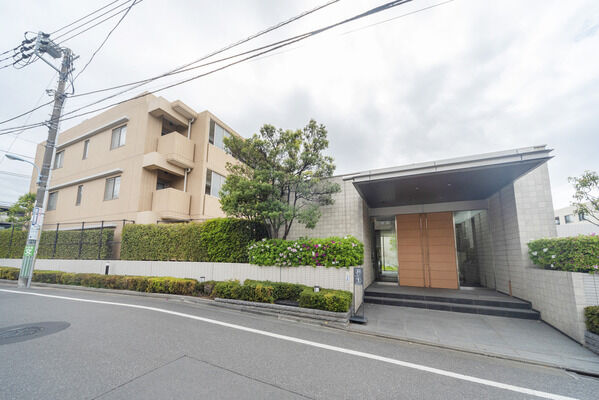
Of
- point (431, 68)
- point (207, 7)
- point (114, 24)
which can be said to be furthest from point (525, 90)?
point (114, 24)

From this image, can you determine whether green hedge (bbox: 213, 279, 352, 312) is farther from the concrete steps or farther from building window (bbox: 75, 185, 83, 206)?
building window (bbox: 75, 185, 83, 206)

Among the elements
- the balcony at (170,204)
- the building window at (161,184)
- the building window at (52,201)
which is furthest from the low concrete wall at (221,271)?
the building window at (52,201)

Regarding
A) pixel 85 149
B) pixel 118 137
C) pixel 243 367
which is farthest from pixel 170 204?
pixel 243 367

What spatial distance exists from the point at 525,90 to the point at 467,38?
3.12m

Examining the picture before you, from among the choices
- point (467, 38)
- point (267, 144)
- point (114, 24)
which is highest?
point (114, 24)

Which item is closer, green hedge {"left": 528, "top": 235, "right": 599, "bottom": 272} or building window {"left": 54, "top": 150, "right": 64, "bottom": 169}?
green hedge {"left": 528, "top": 235, "right": 599, "bottom": 272}

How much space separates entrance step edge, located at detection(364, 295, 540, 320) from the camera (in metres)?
5.50

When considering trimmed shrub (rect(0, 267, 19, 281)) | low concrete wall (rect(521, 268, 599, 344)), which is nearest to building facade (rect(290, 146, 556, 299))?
low concrete wall (rect(521, 268, 599, 344))

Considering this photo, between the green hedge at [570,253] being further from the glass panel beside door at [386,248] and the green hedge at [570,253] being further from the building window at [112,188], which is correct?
the building window at [112,188]

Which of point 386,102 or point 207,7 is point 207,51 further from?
point 386,102

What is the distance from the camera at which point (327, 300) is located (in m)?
5.21

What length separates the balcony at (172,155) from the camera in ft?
38.4

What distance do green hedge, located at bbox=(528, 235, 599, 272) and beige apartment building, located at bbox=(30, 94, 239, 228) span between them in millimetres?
12487

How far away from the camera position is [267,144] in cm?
731
